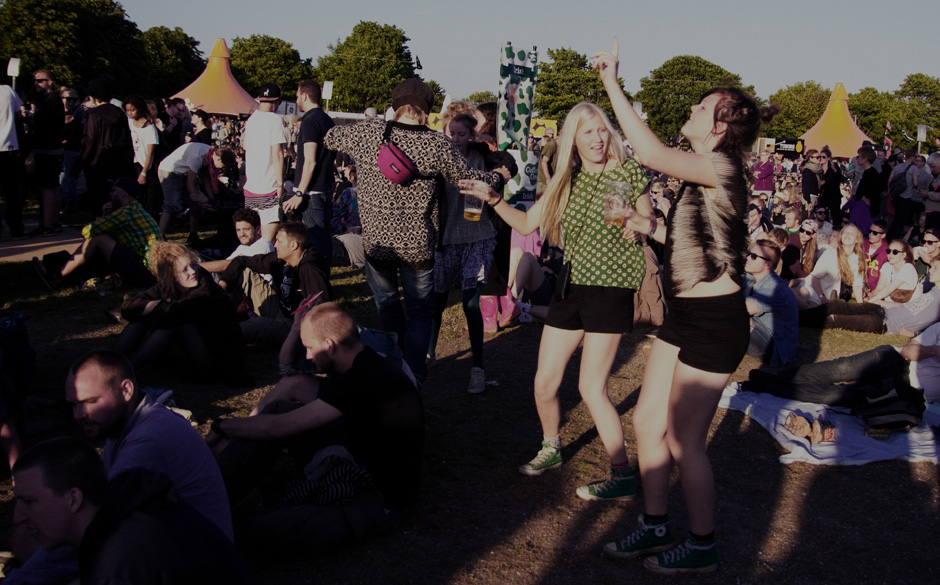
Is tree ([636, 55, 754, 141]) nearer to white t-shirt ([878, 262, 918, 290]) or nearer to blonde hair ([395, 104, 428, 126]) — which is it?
white t-shirt ([878, 262, 918, 290])

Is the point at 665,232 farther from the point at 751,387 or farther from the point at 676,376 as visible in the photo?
the point at 751,387

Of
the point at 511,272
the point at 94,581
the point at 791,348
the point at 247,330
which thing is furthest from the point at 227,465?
the point at 791,348

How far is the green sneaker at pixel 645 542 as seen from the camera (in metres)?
3.35

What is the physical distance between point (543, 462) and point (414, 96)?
7.32ft

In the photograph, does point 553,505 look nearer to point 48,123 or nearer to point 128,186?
point 128,186

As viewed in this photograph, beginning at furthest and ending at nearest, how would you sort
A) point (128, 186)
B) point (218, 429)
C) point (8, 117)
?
point (8, 117), point (128, 186), point (218, 429)

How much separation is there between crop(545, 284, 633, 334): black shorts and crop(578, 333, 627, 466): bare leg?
5cm

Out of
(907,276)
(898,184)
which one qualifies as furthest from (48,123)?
(898,184)

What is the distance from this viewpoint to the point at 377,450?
3461 millimetres

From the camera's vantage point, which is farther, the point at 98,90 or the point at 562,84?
the point at 562,84

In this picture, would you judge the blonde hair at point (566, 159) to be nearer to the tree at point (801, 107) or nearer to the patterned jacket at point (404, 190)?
the patterned jacket at point (404, 190)

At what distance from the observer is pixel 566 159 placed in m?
3.72

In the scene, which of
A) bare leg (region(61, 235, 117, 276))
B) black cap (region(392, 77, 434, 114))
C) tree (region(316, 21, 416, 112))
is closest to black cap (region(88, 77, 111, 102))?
bare leg (region(61, 235, 117, 276))

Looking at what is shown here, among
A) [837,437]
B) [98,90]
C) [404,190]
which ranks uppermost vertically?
[98,90]
